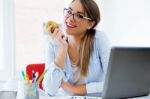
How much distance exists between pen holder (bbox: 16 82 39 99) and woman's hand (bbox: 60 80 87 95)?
0.37m

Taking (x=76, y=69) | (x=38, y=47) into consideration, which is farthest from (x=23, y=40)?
(x=76, y=69)

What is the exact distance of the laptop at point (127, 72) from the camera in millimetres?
1157

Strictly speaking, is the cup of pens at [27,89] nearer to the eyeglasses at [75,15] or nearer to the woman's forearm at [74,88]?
the woman's forearm at [74,88]

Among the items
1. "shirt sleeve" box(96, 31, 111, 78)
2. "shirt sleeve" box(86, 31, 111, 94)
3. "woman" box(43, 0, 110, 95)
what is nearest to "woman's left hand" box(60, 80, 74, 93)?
"woman" box(43, 0, 110, 95)

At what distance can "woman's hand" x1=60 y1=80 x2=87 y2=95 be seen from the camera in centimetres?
160

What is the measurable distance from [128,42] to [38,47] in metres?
0.93

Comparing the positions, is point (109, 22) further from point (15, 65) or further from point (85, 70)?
point (85, 70)

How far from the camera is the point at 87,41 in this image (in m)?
1.83

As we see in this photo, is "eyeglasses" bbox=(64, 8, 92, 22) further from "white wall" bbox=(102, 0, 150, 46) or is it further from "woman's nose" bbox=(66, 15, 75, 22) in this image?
"white wall" bbox=(102, 0, 150, 46)

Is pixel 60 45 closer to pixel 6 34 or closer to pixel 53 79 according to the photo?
pixel 53 79

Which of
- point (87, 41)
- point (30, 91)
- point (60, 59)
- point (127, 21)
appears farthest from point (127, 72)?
point (127, 21)

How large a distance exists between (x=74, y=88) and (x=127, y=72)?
486 mm

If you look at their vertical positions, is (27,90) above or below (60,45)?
below

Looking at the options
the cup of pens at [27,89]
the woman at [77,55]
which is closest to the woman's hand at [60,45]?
the woman at [77,55]
